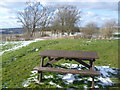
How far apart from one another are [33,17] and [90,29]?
31.3 ft

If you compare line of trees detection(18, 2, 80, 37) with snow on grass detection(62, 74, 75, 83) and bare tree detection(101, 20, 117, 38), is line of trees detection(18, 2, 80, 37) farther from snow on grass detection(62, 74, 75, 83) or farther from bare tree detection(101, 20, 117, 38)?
snow on grass detection(62, 74, 75, 83)

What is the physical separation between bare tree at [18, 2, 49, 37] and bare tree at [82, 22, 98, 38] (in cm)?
751

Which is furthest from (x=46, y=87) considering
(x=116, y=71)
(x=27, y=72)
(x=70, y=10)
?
(x=70, y=10)

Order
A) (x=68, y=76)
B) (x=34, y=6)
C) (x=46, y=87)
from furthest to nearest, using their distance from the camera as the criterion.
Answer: (x=34, y=6)
(x=68, y=76)
(x=46, y=87)

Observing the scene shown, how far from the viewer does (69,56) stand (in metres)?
3.44

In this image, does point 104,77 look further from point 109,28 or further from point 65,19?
point 65,19

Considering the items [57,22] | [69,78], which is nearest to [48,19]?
[57,22]

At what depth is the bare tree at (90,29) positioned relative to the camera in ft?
61.6

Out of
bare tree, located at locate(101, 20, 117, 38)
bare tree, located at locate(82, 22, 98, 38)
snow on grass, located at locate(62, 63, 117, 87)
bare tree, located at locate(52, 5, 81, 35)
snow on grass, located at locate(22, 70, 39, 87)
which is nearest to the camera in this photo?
snow on grass, located at locate(22, 70, 39, 87)

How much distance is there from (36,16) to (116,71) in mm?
19259

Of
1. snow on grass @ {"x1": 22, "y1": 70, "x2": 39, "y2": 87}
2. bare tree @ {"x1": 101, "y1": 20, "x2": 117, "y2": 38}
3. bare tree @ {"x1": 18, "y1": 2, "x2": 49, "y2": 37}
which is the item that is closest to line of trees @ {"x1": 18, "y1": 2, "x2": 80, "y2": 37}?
bare tree @ {"x1": 18, "y1": 2, "x2": 49, "y2": 37}

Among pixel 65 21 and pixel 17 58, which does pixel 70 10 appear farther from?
pixel 17 58

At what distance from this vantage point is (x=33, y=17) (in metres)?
21.9

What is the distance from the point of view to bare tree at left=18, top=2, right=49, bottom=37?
21.1m
